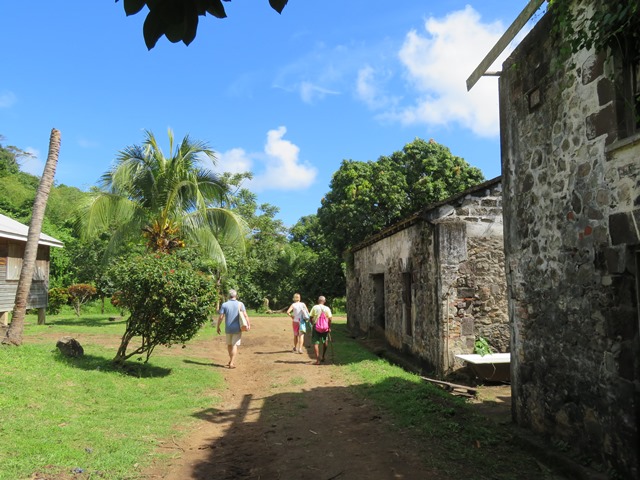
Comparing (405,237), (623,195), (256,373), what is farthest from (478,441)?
(405,237)

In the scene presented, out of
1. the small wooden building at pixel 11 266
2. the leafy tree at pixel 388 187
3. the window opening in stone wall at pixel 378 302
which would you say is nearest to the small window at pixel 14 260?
the small wooden building at pixel 11 266

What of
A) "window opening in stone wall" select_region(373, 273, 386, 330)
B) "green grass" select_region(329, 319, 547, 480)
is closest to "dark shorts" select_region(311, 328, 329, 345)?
"green grass" select_region(329, 319, 547, 480)

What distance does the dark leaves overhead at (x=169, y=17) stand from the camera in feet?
7.06

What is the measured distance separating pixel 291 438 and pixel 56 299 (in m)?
22.5

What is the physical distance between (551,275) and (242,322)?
6.52 m

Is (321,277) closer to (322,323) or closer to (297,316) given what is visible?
(297,316)

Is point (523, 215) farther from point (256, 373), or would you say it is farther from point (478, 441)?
point (256, 373)

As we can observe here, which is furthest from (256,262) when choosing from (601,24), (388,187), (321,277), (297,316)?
(601,24)

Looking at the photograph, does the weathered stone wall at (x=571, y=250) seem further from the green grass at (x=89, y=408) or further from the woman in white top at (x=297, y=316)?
the woman in white top at (x=297, y=316)

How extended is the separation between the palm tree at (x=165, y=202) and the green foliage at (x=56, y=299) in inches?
395

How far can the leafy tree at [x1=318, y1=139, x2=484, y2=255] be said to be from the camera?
2234 cm

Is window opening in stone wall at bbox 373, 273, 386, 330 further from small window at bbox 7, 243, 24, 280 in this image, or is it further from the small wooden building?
small window at bbox 7, 243, 24, 280

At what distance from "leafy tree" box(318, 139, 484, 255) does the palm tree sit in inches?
287

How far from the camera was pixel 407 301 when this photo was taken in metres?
11.5
